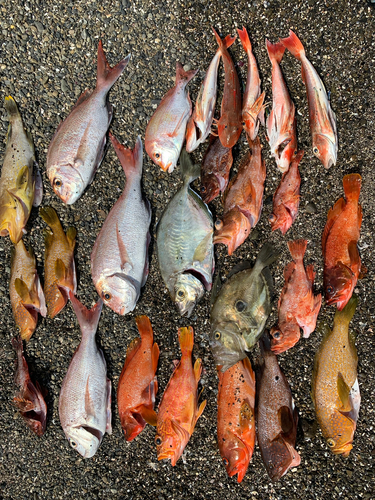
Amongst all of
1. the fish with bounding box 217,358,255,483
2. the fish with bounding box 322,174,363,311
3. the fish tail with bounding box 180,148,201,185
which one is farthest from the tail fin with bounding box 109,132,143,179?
the fish with bounding box 217,358,255,483

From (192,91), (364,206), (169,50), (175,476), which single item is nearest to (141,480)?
(175,476)

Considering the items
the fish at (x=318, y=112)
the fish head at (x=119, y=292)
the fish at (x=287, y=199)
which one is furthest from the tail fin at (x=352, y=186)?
the fish head at (x=119, y=292)

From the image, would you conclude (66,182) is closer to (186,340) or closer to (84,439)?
(186,340)

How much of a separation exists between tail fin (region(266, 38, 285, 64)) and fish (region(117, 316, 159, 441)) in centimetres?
226

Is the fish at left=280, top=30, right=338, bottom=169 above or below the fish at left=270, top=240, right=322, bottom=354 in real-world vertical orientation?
above

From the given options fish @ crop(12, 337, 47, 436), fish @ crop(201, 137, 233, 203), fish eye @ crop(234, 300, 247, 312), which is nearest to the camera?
fish eye @ crop(234, 300, 247, 312)

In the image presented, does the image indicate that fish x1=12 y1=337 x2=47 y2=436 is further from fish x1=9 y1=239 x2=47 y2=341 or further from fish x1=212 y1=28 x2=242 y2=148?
Answer: fish x1=212 y1=28 x2=242 y2=148

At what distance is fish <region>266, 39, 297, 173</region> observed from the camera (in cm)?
269

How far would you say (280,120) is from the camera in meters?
2.70

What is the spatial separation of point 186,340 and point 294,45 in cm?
241

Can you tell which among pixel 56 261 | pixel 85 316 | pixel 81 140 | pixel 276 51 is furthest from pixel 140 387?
pixel 276 51

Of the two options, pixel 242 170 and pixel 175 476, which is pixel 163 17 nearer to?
pixel 242 170

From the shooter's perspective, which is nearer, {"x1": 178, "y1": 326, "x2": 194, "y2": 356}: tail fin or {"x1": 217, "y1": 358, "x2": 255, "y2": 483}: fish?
{"x1": 217, "y1": 358, "x2": 255, "y2": 483}: fish

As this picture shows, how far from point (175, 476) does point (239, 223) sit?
213 cm
